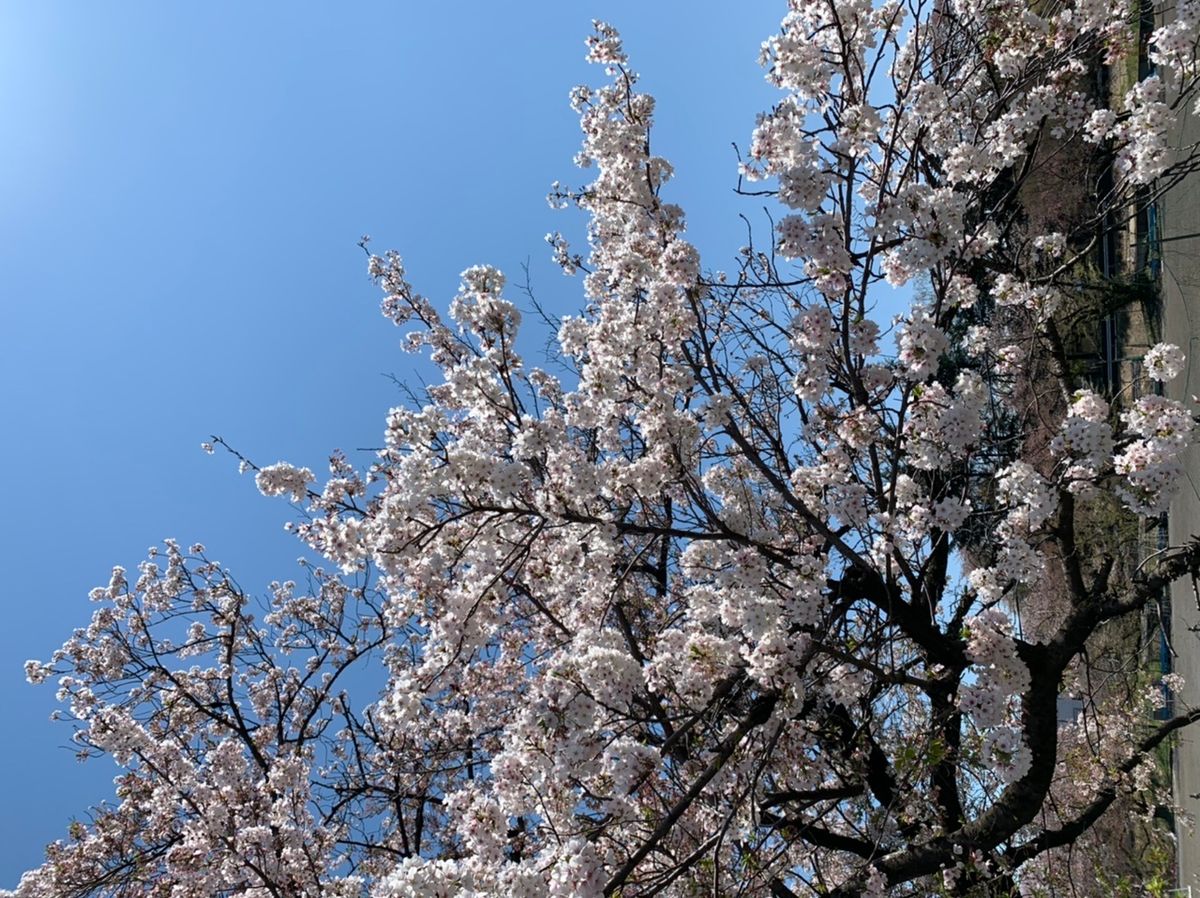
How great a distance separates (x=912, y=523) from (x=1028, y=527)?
2.28 ft

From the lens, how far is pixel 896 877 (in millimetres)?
5051

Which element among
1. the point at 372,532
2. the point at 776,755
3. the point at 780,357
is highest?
the point at 780,357

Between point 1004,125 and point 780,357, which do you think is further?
point 780,357

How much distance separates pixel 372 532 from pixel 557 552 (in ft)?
4.29

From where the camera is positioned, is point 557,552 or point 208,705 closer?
point 557,552

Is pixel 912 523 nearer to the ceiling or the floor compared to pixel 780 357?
nearer to the floor

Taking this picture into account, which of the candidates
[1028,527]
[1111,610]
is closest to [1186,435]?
[1028,527]

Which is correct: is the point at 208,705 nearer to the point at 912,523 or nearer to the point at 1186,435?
the point at 912,523

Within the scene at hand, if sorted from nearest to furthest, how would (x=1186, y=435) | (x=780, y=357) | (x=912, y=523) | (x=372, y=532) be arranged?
(x=1186, y=435), (x=372, y=532), (x=912, y=523), (x=780, y=357)

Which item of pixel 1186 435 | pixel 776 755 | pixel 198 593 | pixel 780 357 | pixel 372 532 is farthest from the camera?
pixel 198 593

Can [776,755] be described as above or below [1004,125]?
below

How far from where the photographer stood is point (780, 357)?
580cm

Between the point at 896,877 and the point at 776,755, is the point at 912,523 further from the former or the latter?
the point at 896,877

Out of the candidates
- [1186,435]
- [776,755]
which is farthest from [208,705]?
[1186,435]
